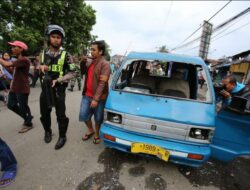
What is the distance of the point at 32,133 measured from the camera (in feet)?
12.3

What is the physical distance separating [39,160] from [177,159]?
7.05 ft

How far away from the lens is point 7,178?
2.32 meters

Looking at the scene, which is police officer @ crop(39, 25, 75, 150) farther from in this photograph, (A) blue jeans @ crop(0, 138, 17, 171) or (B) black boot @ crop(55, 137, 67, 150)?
(A) blue jeans @ crop(0, 138, 17, 171)

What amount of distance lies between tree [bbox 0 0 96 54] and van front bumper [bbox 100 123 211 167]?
16121 mm

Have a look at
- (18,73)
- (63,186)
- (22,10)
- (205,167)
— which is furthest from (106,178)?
(22,10)

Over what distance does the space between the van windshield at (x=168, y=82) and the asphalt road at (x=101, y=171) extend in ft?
3.97

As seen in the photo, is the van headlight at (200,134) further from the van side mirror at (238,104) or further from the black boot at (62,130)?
the black boot at (62,130)

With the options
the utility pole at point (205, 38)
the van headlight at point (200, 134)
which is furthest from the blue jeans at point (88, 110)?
the utility pole at point (205, 38)

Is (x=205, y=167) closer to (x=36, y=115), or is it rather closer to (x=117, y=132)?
(x=117, y=132)

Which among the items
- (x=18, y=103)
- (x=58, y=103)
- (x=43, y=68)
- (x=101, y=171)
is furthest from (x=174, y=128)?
(x=18, y=103)

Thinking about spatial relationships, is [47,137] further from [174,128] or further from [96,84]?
[174,128]

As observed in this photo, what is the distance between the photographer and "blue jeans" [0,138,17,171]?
2.29 meters

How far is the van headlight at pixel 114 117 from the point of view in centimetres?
269

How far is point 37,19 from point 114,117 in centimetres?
1823
